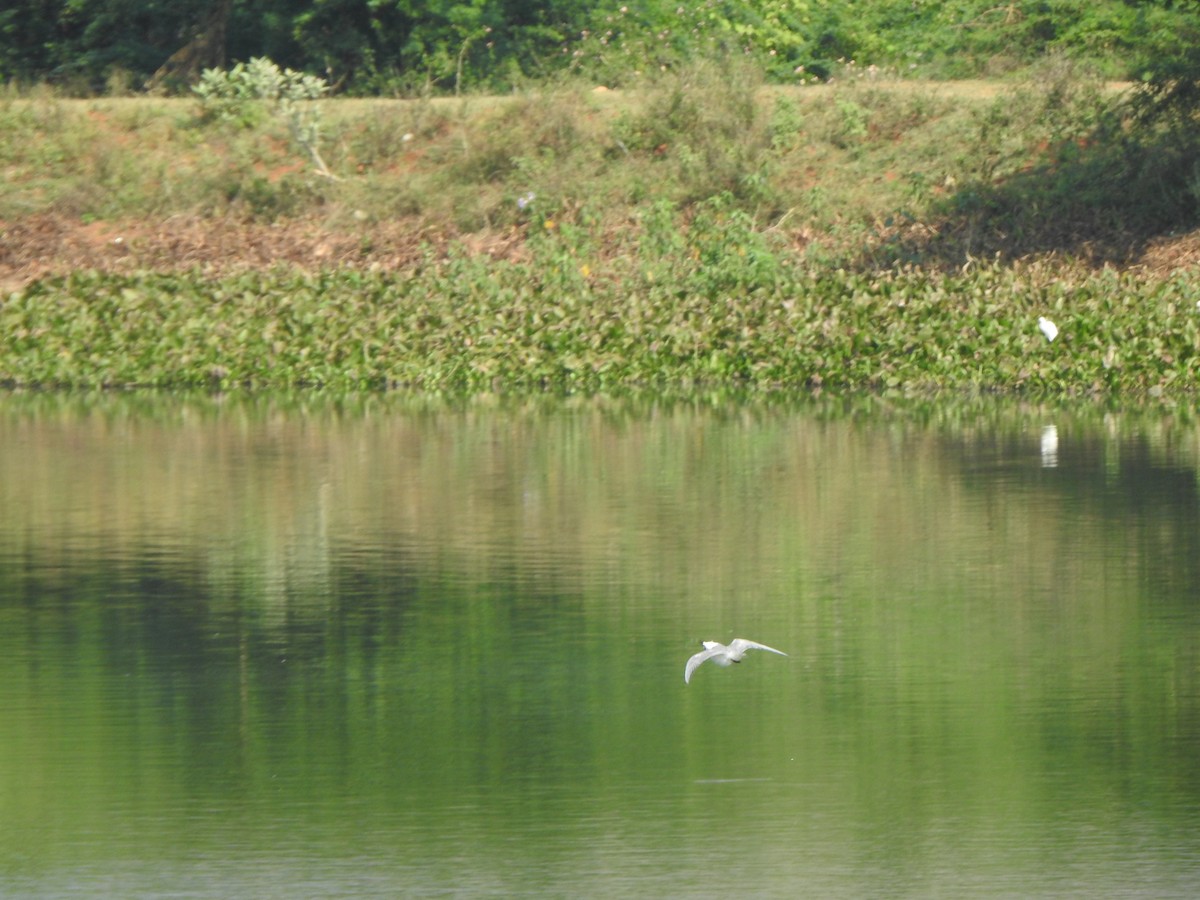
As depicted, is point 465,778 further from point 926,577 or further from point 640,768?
point 926,577

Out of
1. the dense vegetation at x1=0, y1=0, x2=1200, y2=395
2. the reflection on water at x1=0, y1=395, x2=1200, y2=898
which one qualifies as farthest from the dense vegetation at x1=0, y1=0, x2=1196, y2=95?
the reflection on water at x1=0, y1=395, x2=1200, y2=898

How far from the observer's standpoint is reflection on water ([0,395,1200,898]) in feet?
21.8

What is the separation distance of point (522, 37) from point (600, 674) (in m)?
26.8

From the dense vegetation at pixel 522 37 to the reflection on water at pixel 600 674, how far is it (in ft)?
52.8

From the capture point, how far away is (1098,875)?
6.35 m

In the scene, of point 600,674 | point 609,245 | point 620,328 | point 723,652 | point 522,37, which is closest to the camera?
point 723,652

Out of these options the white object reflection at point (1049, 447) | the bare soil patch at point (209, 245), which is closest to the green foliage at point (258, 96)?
the bare soil patch at point (209, 245)

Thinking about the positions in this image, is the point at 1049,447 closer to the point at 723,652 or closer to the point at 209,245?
the point at 723,652

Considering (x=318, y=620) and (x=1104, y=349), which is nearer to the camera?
(x=318, y=620)

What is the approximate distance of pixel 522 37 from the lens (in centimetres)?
3475

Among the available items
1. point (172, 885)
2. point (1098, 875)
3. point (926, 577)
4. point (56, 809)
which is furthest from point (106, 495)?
point (1098, 875)

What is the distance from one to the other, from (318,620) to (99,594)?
1.36m

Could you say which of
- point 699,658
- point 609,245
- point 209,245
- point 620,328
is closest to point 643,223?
Answer: point 609,245

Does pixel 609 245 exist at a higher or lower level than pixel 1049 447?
higher
